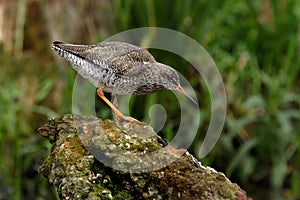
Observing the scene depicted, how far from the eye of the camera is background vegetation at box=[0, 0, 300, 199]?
6.04 metres

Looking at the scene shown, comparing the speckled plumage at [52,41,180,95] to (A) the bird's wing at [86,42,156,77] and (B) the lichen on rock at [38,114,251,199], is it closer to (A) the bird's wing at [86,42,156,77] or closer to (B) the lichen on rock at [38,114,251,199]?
(A) the bird's wing at [86,42,156,77]

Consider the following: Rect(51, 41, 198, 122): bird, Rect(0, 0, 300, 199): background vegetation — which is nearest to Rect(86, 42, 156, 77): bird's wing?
Rect(51, 41, 198, 122): bird

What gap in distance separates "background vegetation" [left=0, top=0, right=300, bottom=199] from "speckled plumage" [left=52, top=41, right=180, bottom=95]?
2.81 meters

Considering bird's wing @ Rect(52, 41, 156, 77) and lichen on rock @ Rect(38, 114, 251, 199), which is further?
bird's wing @ Rect(52, 41, 156, 77)

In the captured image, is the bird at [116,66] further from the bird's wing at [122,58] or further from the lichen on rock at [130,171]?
the lichen on rock at [130,171]

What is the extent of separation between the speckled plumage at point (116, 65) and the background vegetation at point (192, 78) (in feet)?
9.24

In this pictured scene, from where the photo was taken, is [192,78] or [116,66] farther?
[192,78]

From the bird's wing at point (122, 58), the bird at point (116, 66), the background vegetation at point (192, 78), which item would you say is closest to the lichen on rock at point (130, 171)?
the bird at point (116, 66)

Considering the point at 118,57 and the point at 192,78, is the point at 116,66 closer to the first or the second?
the point at 118,57

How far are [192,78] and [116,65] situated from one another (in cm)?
350

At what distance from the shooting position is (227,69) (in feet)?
21.9

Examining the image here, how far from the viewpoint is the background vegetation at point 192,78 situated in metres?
6.04

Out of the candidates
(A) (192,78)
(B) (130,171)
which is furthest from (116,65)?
(A) (192,78)

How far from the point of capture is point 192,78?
6.50 m
